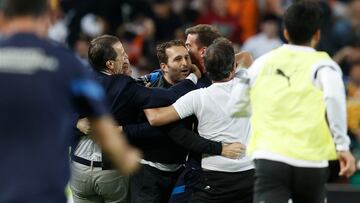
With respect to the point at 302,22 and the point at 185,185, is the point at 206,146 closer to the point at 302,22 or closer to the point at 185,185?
the point at 185,185

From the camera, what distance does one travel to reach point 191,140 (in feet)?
24.4

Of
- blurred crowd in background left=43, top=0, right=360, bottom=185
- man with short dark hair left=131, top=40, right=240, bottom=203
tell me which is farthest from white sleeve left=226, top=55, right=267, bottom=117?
blurred crowd in background left=43, top=0, right=360, bottom=185

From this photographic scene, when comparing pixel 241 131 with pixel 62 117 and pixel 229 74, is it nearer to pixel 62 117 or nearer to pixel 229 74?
pixel 229 74

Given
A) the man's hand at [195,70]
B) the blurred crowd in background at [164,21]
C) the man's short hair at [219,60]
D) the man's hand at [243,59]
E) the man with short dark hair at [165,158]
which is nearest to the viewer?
the man's short hair at [219,60]

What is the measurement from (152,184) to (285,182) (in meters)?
1.89

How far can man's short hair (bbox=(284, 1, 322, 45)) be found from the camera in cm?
630

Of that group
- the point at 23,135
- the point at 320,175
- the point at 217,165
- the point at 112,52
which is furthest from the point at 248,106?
the point at 23,135

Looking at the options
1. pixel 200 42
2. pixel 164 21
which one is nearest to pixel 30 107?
pixel 200 42

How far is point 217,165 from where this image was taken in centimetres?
748

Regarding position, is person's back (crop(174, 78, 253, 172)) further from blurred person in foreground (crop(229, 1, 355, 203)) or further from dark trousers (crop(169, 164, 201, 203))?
blurred person in foreground (crop(229, 1, 355, 203))

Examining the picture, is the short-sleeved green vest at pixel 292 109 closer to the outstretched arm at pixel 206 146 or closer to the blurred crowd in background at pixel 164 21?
the outstretched arm at pixel 206 146

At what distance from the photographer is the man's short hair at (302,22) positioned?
248 inches

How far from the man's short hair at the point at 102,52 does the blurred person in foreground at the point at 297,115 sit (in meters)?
1.72

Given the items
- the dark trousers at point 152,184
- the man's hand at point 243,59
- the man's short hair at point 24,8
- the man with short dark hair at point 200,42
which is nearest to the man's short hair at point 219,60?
the man with short dark hair at point 200,42
